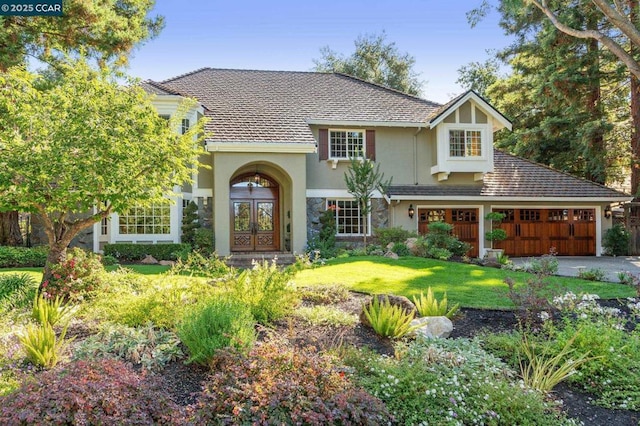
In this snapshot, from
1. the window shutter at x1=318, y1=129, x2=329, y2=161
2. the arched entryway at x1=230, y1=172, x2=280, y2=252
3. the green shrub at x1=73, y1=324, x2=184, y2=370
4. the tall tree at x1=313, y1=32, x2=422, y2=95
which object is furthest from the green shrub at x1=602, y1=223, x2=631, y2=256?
the green shrub at x1=73, y1=324, x2=184, y2=370

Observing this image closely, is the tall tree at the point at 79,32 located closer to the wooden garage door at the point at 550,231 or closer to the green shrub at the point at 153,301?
the green shrub at the point at 153,301

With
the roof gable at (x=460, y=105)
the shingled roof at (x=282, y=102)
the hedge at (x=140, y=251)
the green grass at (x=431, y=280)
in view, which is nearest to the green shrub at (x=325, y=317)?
the green grass at (x=431, y=280)

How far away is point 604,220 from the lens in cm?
1881

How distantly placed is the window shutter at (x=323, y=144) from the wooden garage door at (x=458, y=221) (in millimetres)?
4476

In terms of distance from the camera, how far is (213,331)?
14.3 feet

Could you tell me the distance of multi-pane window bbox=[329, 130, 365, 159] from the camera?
1781cm

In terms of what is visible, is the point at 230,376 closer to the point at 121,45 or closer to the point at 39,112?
the point at 39,112

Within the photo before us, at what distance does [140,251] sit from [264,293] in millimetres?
10098

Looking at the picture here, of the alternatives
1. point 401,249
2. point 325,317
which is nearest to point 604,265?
point 401,249

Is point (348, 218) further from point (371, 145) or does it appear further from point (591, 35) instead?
point (591, 35)

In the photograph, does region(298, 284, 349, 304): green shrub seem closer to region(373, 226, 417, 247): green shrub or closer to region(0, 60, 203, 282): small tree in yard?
region(0, 60, 203, 282): small tree in yard

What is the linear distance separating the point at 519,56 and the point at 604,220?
11.0 m

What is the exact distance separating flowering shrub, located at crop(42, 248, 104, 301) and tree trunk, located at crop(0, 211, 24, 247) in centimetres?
1165

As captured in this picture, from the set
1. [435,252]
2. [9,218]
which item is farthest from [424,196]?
[9,218]
